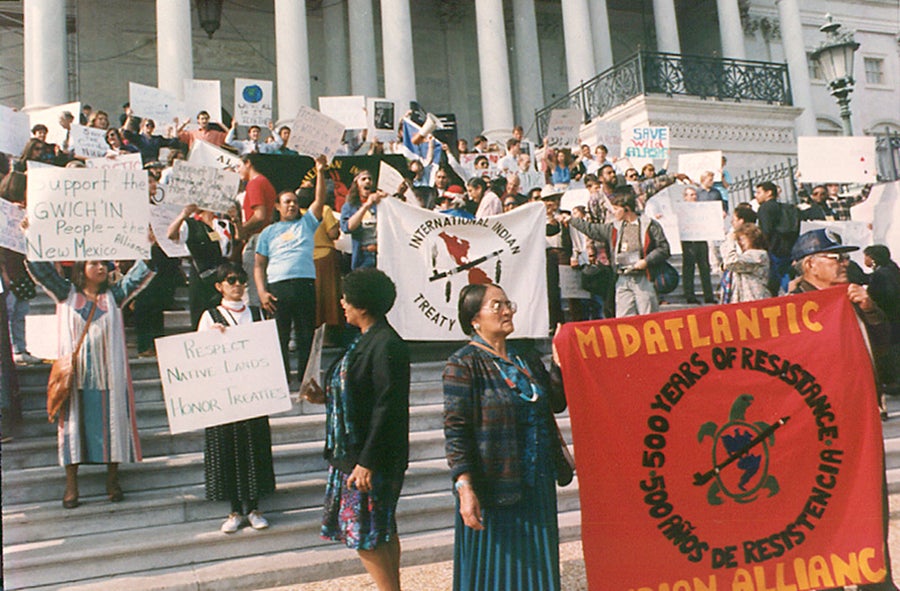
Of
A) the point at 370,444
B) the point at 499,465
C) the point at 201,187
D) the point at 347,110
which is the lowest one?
the point at 499,465

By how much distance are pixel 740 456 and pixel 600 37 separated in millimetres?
24500

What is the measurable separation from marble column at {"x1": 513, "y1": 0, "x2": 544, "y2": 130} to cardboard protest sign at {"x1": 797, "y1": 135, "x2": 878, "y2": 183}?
16811mm

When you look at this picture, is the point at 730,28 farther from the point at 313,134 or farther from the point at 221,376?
the point at 221,376

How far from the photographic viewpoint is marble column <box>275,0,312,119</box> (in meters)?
20.3

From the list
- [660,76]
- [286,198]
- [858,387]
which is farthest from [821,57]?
[858,387]

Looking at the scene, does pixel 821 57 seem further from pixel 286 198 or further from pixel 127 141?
pixel 127 141

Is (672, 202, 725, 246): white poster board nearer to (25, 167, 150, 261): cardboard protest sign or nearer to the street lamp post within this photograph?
the street lamp post

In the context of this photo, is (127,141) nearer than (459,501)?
No

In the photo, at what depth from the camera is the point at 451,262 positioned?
762 cm

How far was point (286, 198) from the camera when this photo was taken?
291 inches

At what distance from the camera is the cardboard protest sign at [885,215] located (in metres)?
10.7

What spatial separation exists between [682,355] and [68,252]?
4064 millimetres

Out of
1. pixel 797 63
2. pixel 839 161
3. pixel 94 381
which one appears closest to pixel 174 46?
pixel 839 161

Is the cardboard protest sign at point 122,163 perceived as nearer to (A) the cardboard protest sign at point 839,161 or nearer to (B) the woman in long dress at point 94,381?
(B) the woman in long dress at point 94,381
